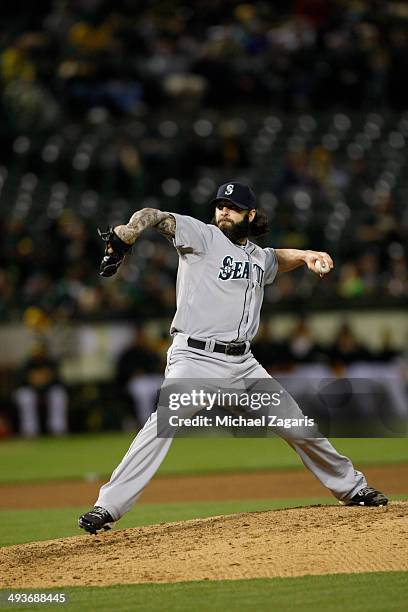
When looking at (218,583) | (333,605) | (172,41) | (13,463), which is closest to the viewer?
(333,605)

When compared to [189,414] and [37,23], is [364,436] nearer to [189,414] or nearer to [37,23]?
[189,414]

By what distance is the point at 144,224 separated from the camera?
5918 mm

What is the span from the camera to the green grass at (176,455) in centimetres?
1186

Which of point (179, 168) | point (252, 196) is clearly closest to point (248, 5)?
point (179, 168)

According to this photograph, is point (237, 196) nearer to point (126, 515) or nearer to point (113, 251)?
point (113, 251)

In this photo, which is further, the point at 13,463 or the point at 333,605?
Answer: the point at 13,463

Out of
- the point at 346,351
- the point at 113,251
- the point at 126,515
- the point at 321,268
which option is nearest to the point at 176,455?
the point at 346,351

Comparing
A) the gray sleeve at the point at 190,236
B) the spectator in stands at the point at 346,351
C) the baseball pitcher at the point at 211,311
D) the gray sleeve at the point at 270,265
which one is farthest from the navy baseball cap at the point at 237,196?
the spectator in stands at the point at 346,351

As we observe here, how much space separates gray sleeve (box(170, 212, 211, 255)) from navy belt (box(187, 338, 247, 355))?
517mm

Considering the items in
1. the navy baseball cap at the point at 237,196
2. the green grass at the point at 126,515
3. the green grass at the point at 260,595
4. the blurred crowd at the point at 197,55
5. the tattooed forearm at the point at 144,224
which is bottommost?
the green grass at the point at 126,515

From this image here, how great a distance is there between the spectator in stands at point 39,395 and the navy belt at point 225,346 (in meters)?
9.64

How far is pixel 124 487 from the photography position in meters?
6.02

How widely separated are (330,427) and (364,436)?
1.73ft

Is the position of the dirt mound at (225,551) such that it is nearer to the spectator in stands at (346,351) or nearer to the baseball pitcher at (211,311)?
the baseball pitcher at (211,311)
